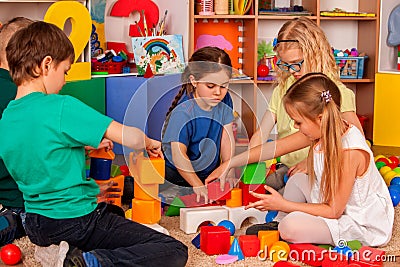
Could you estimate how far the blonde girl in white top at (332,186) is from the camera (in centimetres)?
148

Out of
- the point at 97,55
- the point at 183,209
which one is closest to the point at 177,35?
the point at 97,55

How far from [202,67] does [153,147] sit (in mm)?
345

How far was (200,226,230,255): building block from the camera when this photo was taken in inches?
58.6

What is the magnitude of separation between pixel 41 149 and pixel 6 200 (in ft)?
1.32

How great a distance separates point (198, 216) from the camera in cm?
165

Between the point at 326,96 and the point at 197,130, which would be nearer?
the point at 326,96

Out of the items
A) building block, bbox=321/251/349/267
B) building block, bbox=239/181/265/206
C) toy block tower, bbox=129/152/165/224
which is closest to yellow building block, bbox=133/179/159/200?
toy block tower, bbox=129/152/165/224

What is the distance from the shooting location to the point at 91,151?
69.6 inches

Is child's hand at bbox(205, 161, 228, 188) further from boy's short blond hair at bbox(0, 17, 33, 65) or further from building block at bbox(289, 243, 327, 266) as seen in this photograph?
boy's short blond hair at bbox(0, 17, 33, 65)

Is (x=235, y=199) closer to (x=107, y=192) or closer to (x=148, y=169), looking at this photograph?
(x=148, y=169)

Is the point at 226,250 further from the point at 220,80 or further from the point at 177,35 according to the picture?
the point at 177,35

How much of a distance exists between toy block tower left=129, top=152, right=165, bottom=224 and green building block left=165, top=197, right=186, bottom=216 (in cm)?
10

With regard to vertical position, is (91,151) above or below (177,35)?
below

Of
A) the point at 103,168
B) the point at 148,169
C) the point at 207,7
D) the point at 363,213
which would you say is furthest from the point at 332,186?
the point at 207,7
